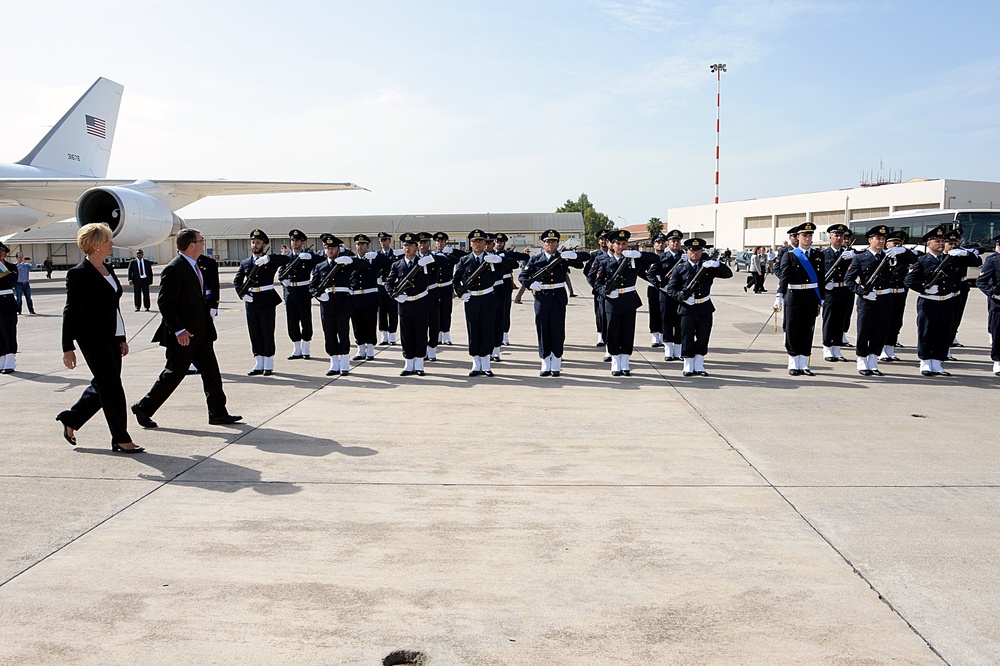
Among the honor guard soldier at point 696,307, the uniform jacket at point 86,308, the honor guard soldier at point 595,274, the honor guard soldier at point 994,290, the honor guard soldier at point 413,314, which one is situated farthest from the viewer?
the honor guard soldier at point 595,274

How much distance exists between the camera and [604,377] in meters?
9.19

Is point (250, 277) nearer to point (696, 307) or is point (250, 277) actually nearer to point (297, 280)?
point (297, 280)

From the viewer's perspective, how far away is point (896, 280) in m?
9.54

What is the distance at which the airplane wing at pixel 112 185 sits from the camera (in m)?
20.7

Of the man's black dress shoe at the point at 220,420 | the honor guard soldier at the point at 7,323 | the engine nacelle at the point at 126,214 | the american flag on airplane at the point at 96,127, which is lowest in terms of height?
the man's black dress shoe at the point at 220,420

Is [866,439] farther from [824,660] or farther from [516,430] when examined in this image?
[824,660]

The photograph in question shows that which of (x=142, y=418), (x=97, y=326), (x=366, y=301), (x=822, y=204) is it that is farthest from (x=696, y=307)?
(x=822, y=204)

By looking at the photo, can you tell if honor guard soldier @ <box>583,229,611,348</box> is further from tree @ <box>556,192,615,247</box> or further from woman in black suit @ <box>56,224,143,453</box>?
tree @ <box>556,192,615,247</box>

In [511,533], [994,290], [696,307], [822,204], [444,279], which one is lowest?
[511,533]

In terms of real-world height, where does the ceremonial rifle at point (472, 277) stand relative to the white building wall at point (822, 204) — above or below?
below

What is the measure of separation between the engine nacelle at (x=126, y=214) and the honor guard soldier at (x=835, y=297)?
15.0 metres

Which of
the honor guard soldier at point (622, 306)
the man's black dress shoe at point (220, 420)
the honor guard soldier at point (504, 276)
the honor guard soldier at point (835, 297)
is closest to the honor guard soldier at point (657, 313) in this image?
the honor guard soldier at point (504, 276)

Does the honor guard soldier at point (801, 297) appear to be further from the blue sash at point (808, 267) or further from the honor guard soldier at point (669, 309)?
the honor guard soldier at point (669, 309)

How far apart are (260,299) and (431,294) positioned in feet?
7.62
